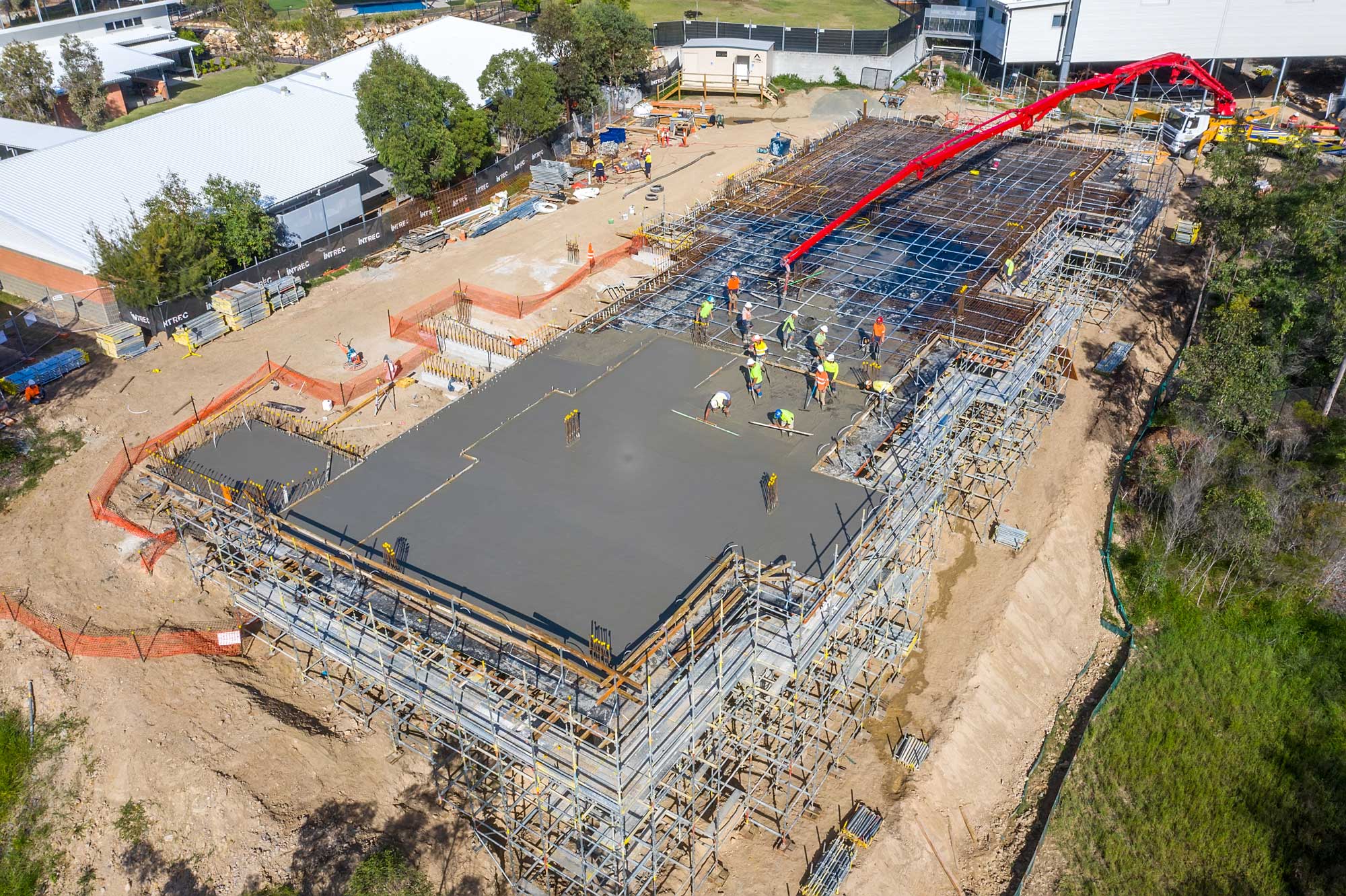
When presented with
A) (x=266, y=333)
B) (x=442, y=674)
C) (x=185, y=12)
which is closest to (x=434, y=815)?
(x=442, y=674)

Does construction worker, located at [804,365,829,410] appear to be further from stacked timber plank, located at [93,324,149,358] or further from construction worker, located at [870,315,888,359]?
stacked timber plank, located at [93,324,149,358]

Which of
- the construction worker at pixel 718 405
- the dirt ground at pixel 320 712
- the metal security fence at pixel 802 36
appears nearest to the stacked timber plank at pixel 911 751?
the dirt ground at pixel 320 712

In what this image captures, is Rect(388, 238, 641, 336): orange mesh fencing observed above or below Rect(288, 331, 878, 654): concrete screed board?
below

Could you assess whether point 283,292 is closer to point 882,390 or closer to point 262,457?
point 262,457

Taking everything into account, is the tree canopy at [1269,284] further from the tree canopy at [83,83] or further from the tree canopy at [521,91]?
the tree canopy at [83,83]

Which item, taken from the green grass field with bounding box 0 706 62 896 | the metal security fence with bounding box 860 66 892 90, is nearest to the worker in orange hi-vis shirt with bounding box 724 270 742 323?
the green grass field with bounding box 0 706 62 896

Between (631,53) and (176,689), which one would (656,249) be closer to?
(631,53)
